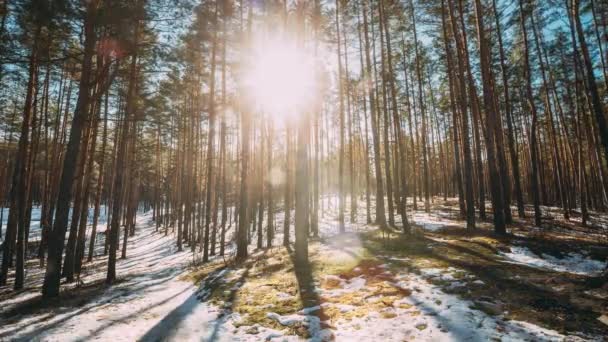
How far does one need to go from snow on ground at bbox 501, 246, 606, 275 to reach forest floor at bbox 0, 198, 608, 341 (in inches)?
1.0

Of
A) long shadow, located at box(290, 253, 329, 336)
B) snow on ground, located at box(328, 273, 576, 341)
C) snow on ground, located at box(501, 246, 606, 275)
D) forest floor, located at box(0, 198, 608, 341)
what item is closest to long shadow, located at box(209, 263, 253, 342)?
forest floor, located at box(0, 198, 608, 341)

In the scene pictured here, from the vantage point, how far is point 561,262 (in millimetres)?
7047

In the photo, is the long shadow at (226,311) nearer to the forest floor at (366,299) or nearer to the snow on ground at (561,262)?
the forest floor at (366,299)

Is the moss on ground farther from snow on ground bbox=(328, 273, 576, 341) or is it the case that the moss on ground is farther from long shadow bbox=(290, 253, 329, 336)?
snow on ground bbox=(328, 273, 576, 341)

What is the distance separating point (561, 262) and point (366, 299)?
514 centimetres

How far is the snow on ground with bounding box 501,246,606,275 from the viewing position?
21.3 feet

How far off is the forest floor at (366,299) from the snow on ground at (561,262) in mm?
25

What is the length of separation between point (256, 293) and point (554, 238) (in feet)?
30.2

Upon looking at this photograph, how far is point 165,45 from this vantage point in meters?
8.83

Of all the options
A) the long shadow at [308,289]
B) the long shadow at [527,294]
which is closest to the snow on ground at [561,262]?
the long shadow at [527,294]

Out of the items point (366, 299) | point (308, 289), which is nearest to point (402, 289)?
point (366, 299)

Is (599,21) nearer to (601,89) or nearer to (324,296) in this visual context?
(601,89)

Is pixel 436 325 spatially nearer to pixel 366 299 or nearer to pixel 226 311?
pixel 366 299

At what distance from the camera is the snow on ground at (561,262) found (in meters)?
6.48
